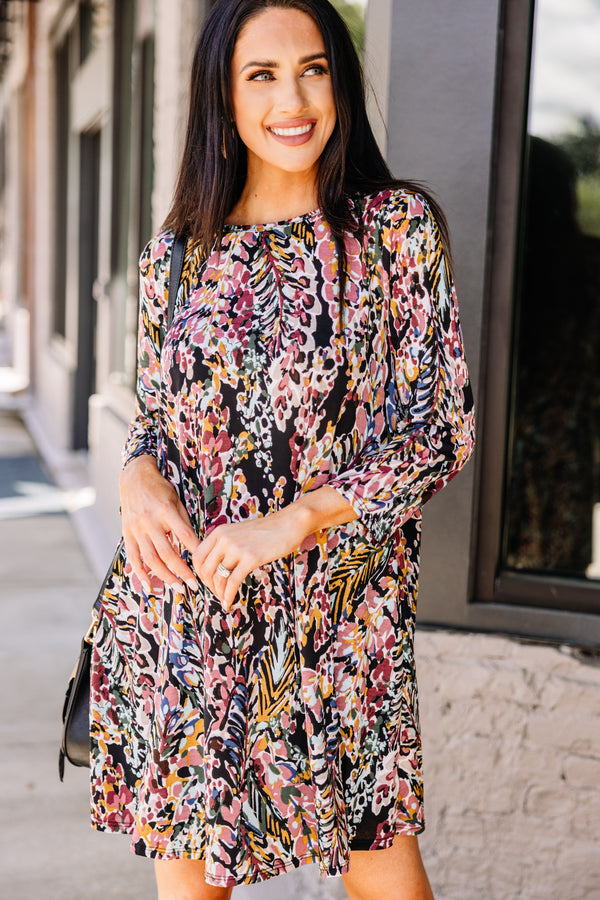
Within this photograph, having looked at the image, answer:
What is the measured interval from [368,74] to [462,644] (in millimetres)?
1367

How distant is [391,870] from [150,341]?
0.95 m

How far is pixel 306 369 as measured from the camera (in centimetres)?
156

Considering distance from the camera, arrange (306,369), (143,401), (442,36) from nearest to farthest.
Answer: (306,369) → (143,401) → (442,36)

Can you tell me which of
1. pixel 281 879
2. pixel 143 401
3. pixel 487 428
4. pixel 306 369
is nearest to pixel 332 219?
pixel 306 369

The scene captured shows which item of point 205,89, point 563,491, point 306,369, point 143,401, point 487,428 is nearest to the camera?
point 306,369

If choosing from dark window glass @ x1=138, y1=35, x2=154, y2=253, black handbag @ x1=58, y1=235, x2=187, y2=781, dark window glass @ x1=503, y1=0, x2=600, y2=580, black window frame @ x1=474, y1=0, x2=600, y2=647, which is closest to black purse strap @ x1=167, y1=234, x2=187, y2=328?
black handbag @ x1=58, y1=235, x2=187, y2=781

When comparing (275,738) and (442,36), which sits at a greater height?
(442,36)

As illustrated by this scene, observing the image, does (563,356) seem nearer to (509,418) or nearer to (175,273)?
(509,418)

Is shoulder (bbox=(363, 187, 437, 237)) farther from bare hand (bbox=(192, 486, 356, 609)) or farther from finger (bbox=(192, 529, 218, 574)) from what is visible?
finger (bbox=(192, 529, 218, 574))

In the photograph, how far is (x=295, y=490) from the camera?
160 cm

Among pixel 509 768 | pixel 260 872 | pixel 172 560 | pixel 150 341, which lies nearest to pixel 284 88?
pixel 150 341

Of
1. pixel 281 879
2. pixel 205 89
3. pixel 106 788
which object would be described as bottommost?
pixel 281 879

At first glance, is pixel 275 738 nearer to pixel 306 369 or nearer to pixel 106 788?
pixel 106 788

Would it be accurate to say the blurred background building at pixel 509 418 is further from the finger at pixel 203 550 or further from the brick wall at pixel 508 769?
the finger at pixel 203 550
